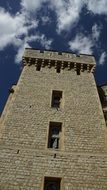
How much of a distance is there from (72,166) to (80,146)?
1.44 m

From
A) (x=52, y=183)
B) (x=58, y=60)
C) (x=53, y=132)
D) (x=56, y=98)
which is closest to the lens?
(x=52, y=183)

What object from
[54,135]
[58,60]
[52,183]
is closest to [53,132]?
[54,135]

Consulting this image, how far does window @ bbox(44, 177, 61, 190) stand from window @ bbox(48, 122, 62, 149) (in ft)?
7.46

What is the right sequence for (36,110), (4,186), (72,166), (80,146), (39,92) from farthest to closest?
1. (39,92)
2. (36,110)
3. (80,146)
4. (72,166)
5. (4,186)

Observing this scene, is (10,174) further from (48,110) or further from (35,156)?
(48,110)

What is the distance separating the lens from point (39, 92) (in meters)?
19.2

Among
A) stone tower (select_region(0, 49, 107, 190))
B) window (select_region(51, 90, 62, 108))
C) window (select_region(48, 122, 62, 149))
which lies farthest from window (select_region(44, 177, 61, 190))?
window (select_region(51, 90, 62, 108))

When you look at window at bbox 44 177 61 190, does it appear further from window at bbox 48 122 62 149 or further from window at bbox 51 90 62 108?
window at bbox 51 90 62 108

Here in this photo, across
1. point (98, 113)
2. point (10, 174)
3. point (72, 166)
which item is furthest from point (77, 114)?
point (10, 174)

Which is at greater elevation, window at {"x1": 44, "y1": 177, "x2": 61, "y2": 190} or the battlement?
the battlement

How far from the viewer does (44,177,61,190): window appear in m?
13.9

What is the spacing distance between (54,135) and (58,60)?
7.65 metres

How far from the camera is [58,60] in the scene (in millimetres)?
22766

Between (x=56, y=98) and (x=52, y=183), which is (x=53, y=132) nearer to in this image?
(x=56, y=98)
